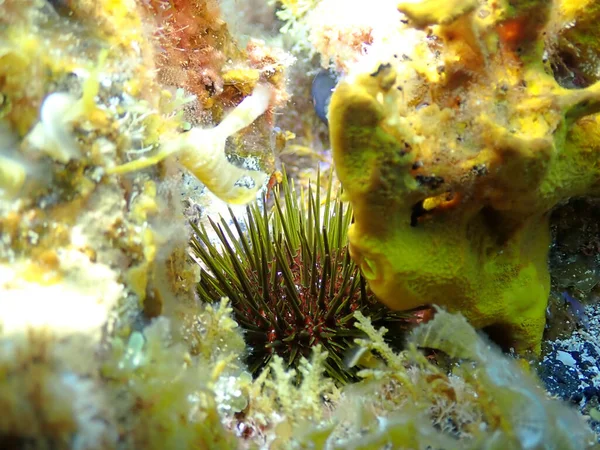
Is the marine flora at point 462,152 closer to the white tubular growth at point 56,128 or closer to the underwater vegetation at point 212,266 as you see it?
the underwater vegetation at point 212,266

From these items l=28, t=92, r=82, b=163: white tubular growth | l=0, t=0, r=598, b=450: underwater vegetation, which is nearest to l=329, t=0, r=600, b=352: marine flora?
l=0, t=0, r=598, b=450: underwater vegetation

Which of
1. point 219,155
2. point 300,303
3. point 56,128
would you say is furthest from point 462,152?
point 56,128

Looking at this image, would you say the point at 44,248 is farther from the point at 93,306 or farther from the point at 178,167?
the point at 178,167

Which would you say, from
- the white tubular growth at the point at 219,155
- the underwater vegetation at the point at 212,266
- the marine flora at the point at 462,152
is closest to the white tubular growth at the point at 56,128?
the underwater vegetation at the point at 212,266

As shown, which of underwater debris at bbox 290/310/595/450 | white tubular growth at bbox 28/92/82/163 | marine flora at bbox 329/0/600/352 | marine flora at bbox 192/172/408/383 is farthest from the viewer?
marine flora at bbox 192/172/408/383

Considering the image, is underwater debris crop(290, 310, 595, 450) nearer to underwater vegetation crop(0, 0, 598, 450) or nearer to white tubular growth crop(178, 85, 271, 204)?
underwater vegetation crop(0, 0, 598, 450)

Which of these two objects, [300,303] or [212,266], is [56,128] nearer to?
[212,266]

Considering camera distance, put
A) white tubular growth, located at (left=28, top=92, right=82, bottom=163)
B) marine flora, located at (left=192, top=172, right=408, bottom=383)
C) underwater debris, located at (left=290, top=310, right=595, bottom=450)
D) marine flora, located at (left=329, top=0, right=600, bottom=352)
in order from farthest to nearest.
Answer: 1. marine flora, located at (left=192, top=172, right=408, bottom=383)
2. marine flora, located at (left=329, top=0, right=600, bottom=352)
3. underwater debris, located at (left=290, top=310, right=595, bottom=450)
4. white tubular growth, located at (left=28, top=92, right=82, bottom=163)

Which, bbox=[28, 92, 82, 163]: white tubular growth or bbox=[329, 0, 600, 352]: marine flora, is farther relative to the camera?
bbox=[329, 0, 600, 352]: marine flora

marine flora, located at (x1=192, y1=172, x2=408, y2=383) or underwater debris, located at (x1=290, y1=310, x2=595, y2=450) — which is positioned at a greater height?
marine flora, located at (x1=192, y1=172, x2=408, y2=383)
